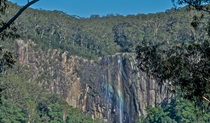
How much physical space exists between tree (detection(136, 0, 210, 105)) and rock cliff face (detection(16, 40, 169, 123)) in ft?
181

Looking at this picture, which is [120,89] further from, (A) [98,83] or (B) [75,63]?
(B) [75,63]

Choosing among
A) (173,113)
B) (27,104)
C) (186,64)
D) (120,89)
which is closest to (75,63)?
(120,89)

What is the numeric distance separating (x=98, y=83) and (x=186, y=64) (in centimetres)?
5925

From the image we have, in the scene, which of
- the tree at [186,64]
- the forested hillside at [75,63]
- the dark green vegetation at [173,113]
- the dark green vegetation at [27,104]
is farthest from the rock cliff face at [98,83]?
the tree at [186,64]

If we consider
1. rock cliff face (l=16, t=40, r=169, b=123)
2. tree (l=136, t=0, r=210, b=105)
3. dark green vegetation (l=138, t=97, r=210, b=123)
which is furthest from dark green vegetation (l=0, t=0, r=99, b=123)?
tree (l=136, t=0, r=210, b=105)

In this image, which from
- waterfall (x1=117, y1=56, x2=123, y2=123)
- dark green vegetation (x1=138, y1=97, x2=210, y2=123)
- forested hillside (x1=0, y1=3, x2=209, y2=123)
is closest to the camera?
forested hillside (x1=0, y1=3, x2=209, y2=123)

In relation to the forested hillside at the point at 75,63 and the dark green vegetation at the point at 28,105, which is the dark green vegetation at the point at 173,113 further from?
the dark green vegetation at the point at 28,105

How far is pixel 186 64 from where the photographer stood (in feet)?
51.9

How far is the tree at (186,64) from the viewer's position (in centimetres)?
1538

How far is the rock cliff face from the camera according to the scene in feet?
237

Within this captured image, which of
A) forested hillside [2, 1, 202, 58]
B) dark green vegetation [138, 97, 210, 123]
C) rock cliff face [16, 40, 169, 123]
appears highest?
forested hillside [2, 1, 202, 58]

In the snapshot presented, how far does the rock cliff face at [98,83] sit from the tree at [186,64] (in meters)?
55.1

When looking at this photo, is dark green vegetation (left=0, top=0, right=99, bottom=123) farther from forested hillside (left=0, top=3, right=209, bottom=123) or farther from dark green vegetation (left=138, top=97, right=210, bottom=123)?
dark green vegetation (left=138, top=97, right=210, bottom=123)

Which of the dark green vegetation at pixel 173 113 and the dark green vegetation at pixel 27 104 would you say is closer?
the dark green vegetation at pixel 27 104
